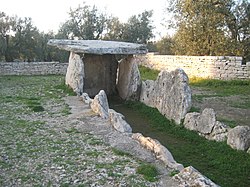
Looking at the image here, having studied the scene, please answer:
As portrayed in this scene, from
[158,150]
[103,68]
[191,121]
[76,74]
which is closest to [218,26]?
[103,68]

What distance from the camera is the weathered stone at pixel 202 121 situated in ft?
28.1

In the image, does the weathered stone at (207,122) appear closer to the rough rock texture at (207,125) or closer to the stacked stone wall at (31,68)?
→ the rough rock texture at (207,125)

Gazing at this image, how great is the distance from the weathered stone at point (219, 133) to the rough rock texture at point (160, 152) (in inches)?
76.1

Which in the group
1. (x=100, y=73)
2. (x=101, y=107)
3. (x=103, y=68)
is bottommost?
(x=101, y=107)

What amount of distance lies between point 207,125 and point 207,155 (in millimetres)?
1110

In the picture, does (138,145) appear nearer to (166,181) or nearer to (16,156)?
(166,181)

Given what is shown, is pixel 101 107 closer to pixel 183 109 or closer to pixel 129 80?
pixel 183 109

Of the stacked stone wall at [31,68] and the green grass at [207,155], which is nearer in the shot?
the green grass at [207,155]

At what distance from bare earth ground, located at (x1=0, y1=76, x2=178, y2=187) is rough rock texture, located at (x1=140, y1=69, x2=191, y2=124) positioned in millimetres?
2263

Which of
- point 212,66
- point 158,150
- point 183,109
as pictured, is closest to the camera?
point 158,150

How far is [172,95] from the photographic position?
34.8 feet

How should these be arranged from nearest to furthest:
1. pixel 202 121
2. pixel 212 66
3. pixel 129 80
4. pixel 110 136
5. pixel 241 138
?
pixel 241 138 < pixel 110 136 < pixel 202 121 < pixel 129 80 < pixel 212 66

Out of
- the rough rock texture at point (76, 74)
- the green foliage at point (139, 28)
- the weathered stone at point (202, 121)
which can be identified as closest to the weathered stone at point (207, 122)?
the weathered stone at point (202, 121)

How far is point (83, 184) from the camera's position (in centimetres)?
543
